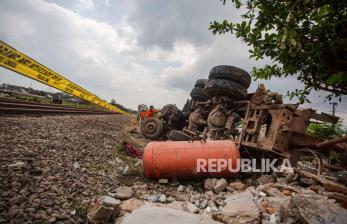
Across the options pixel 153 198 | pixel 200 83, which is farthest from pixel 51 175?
pixel 200 83

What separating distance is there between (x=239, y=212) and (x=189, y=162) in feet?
5.08

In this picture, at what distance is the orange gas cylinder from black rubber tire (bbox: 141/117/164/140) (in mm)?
5532

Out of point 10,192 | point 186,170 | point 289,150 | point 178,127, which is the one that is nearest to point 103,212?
point 10,192

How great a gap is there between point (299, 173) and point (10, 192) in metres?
4.70

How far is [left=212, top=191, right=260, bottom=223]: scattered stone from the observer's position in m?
3.17

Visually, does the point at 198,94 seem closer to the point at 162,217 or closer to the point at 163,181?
the point at 163,181

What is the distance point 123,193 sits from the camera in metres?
3.76

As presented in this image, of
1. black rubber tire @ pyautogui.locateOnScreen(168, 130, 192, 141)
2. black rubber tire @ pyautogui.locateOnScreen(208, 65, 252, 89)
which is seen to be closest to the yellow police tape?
black rubber tire @ pyautogui.locateOnScreen(168, 130, 192, 141)

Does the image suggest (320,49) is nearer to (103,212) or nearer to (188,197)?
→ (103,212)

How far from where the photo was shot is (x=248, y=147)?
5.74m

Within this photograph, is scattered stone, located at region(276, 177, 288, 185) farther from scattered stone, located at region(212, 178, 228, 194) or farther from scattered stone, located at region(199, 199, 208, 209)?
scattered stone, located at region(199, 199, 208, 209)

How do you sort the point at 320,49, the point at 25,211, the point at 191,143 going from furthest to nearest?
the point at 191,143, the point at 25,211, the point at 320,49

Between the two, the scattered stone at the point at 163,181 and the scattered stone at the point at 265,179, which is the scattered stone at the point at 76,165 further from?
the scattered stone at the point at 265,179

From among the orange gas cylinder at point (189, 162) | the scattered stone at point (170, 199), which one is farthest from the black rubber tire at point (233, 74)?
the scattered stone at point (170, 199)
